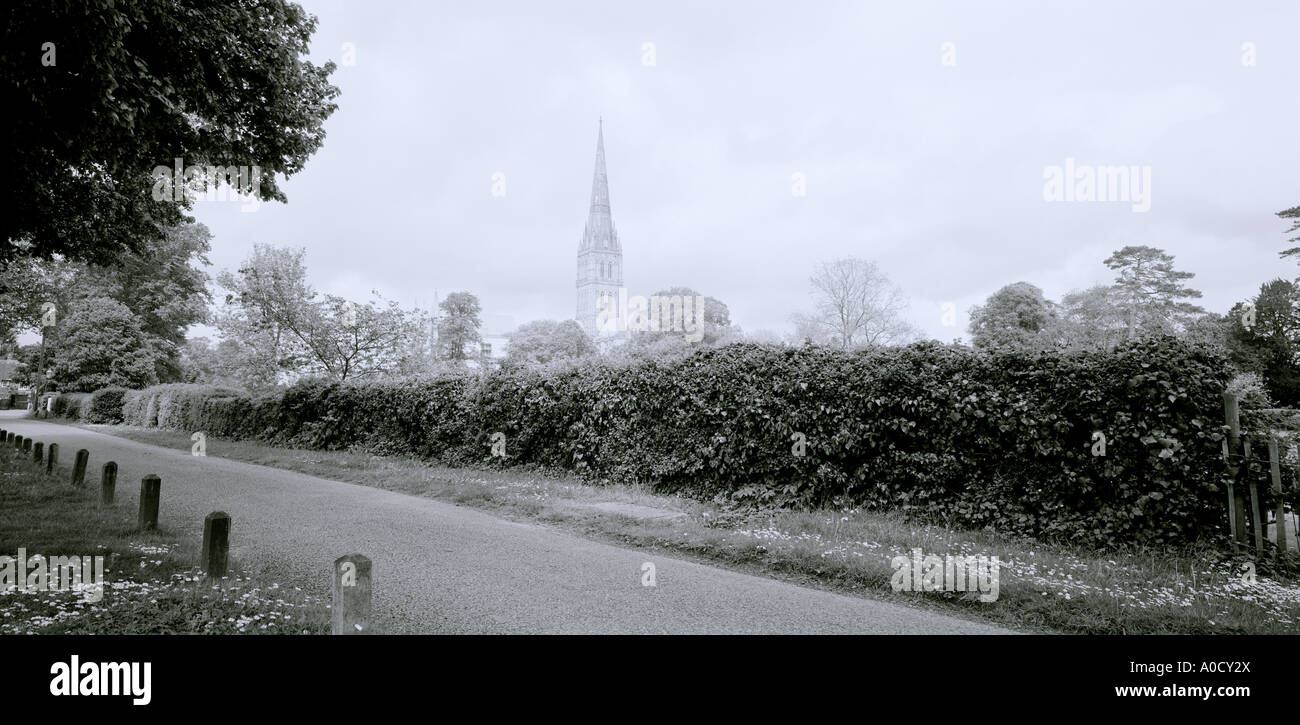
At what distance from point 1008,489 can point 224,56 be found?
36.8 ft

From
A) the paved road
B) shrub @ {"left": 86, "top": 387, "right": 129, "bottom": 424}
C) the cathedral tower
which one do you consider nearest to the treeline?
the paved road

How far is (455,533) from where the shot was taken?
7926 mm

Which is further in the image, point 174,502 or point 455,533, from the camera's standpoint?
point 174,502

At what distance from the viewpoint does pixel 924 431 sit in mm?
8250

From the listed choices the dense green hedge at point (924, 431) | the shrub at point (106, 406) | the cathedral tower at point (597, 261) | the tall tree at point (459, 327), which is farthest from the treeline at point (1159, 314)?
the cathedral tower at point (597, 261)

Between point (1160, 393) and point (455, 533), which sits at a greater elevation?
point (1160, 393)

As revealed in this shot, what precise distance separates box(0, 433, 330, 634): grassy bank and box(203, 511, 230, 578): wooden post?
11cm

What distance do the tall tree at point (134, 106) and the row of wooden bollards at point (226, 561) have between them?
4.04 metres

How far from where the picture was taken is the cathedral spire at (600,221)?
12638 cm

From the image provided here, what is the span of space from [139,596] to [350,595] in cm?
295

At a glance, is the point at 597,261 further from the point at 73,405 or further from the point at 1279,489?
the point at 1279,489

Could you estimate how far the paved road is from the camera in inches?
184
